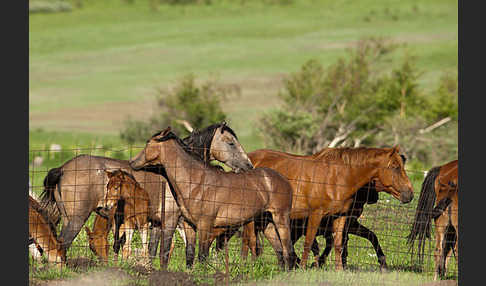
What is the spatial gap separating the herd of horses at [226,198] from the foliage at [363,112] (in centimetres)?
1979

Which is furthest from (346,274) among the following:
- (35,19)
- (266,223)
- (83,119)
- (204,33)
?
(35,19)

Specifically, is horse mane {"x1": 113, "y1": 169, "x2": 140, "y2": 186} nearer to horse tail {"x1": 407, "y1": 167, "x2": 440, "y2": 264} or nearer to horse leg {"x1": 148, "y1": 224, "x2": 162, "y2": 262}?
horse leg {"x1": 148, "y1": 224, "x2": 162, "y2": 262}

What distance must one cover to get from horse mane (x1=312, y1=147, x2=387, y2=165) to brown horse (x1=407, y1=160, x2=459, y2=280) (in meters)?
1.06

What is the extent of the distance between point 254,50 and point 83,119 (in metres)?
26.6

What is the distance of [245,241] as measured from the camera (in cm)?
1176

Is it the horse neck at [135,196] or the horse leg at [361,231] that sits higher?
the horse neck at [135,196]

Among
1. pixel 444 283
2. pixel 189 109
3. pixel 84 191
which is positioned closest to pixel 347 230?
pixel 444 283

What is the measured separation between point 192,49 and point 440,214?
69.7 m

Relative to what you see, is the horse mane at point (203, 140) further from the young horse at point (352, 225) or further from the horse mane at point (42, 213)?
the horse mane at point (42, 213)

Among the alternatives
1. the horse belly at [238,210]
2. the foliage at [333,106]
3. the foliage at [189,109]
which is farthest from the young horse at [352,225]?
the foliage at [189,109]

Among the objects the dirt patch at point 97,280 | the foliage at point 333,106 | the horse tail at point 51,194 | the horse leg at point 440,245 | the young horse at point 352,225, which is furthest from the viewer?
the foliage at point 333,106

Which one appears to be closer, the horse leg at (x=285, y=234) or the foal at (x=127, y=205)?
the horse leg at (x=285, y=234)

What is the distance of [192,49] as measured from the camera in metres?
79.8

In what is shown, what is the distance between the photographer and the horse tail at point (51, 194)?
1133cm
